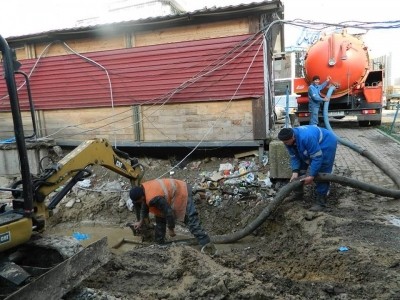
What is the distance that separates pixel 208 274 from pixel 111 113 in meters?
6.52

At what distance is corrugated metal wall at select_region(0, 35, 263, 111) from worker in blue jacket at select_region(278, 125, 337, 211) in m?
2.66

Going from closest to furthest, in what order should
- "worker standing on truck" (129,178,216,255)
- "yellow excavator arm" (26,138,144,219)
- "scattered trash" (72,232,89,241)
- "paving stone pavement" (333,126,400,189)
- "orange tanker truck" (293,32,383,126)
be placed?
"yellow excavator arm" (26,138,144,219) → "worker standing on truck" (129,178,216,255) → "scattered trash" (72,232,89,241) → "paving stone pavement" (333,126,400,189) → "orange tanker truck" (293,32,383,126)

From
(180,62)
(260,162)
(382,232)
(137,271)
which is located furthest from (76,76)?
(382,232)

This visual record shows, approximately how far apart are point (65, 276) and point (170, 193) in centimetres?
216

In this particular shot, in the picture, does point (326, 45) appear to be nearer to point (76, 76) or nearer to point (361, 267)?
point (76, 76)

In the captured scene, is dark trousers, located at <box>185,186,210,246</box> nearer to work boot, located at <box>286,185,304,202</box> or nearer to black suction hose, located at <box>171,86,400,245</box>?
black suction hose, located at <box>171,86,400,245</box>

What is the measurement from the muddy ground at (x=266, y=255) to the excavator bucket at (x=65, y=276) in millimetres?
245

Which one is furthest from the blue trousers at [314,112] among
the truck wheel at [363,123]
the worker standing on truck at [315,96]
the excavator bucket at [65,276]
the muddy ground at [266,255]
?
the excavator bucket at [65,276]

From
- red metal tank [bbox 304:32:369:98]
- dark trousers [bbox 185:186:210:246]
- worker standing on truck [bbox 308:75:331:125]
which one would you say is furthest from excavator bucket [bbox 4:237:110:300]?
red metal tank [bbox 304:32:369:98]

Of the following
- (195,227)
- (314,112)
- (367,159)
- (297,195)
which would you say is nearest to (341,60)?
(314,112)

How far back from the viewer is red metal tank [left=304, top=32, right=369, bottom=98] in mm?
10758

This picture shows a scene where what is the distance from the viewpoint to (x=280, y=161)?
6.89 meters

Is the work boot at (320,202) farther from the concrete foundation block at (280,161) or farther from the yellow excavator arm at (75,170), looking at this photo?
the yellow excavator arm at (75,170)

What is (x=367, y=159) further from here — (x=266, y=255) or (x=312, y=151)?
(x=266, y=255)
